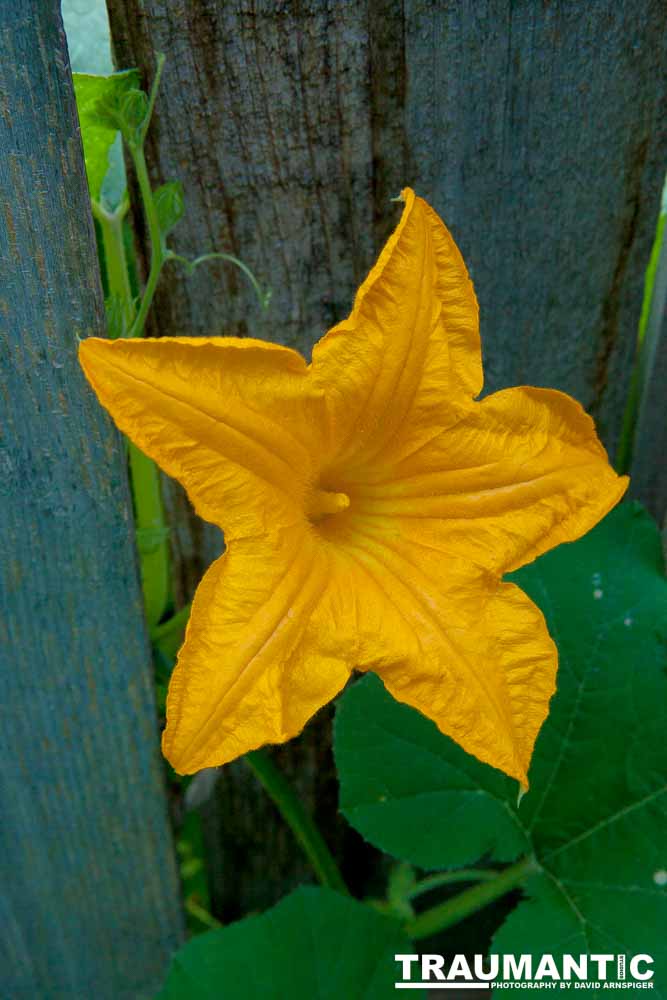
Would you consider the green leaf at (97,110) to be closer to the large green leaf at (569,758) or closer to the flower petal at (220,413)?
the flower petal at (220,413)

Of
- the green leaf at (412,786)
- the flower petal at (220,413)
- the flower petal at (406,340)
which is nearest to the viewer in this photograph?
the flower petal at (220,413)

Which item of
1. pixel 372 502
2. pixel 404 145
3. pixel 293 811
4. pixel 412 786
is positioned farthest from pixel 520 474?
pixel 293 811

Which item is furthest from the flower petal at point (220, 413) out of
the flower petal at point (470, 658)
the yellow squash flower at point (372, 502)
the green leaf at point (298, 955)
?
the green leaf at point (298, 955)

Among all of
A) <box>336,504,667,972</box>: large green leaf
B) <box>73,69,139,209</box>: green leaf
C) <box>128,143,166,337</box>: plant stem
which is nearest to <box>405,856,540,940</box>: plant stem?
<box>336,504,667,972</box>: large green leaf

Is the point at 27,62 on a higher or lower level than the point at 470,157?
higher

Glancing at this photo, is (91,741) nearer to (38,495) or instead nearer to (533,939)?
(38,495)

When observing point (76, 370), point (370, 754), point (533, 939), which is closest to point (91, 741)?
point (370, 754)
